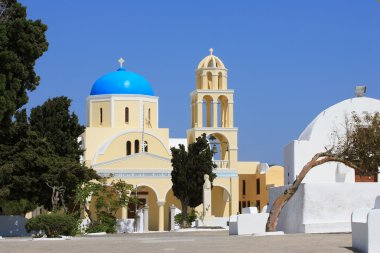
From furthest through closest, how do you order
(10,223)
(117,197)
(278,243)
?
(117,197), (10,223), (278,243)

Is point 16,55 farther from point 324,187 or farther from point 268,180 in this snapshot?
point 268,180

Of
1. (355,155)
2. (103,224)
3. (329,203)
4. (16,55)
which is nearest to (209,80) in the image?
(103,224)

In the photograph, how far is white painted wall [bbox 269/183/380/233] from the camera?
1083 inches

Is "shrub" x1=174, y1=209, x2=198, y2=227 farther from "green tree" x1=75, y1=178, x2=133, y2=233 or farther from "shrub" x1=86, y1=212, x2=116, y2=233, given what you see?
"shrub" x1=86, y1=212, x2=116, y2=233

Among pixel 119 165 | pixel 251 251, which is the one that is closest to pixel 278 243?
pixel 251 251

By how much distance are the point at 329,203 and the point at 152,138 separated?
37254 millimetres

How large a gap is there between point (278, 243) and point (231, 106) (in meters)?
43.4

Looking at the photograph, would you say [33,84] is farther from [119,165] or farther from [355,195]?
[119,165]

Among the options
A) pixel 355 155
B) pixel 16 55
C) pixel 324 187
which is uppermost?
pixel 16 55

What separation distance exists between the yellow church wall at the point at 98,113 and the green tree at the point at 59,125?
19067 mm

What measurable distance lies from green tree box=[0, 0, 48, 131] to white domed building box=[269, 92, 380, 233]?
9.90 metres

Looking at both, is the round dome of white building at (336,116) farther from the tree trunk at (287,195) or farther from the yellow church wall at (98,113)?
the yellow church wall at (98,113)

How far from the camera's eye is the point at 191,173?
51.1 metres

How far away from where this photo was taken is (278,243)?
1919cm
